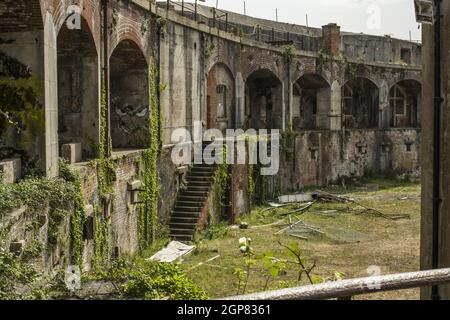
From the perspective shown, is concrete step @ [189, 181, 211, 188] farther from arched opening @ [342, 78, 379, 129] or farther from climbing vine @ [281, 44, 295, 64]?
arched opening @ [342, 78, 379, 129]

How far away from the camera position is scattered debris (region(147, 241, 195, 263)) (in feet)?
42.9

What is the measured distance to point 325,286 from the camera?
11.1 ft

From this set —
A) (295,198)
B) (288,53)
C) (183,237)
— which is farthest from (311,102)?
(183,237)

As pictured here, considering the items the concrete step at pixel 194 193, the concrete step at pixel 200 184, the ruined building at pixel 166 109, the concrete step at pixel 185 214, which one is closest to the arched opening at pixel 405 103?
the ruined building at pixel 166 109

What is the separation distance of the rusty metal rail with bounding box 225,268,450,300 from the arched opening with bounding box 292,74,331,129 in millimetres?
22873

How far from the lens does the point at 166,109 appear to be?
1569 centimetres

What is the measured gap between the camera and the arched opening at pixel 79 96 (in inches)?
454

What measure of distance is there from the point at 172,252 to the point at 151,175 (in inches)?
79.0

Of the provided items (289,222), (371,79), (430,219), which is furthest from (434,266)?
(371,79)

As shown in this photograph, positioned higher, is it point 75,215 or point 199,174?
point 199,174

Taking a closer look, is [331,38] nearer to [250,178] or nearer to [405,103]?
[405,103]

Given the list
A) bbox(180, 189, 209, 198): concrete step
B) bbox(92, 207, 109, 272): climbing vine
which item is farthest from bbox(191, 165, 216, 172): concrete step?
bbox(92, 207, 109, 272): climbing vine

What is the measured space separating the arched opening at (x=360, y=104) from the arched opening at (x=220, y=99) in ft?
28.8
